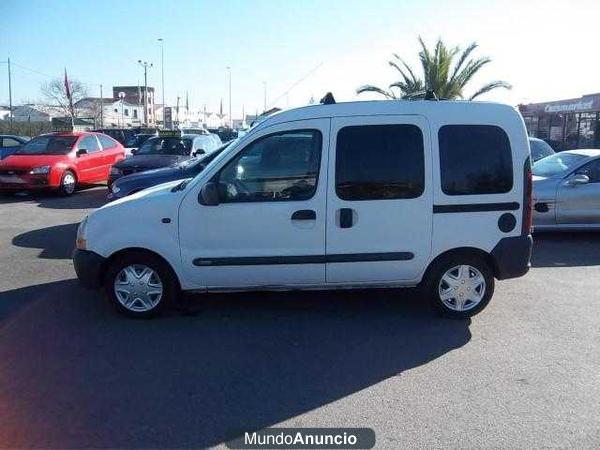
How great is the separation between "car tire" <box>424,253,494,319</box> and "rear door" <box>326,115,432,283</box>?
365mm

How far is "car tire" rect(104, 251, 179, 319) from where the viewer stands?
16.4 ft

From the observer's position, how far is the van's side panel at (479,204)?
4930 millimetres

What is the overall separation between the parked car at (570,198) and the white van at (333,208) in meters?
3.89

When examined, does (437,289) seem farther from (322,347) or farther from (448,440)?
(448,440)

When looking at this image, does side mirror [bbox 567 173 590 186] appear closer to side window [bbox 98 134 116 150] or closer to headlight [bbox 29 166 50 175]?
headlight [bbox 29 166 50 175]

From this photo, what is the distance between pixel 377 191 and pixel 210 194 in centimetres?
148

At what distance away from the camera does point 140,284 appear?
16.5ft

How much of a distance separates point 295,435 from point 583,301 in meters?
3.88

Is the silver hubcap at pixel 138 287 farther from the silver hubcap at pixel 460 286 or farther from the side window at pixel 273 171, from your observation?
the silver hubcap at pixel 460 286

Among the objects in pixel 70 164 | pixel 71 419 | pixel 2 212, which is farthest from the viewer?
pixel 70 164

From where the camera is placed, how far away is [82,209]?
1172 centimetres

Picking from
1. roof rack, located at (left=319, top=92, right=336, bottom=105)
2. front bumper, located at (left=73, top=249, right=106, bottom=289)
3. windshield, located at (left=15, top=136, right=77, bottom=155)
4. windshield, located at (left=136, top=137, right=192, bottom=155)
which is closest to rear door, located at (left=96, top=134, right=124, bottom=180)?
windshield, located at (left=15, top=136, right=77, bottom=155)

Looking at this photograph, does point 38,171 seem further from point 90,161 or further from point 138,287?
point 138,287

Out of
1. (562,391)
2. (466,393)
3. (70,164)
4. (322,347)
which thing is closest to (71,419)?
(322,347)
